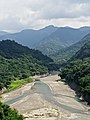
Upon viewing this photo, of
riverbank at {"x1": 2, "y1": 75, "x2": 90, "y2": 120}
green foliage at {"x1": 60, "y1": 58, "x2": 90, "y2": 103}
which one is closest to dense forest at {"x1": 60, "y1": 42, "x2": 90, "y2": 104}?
green foliage at {"x1": 60, "y1": 58, "x2": 90, "y2": 103}

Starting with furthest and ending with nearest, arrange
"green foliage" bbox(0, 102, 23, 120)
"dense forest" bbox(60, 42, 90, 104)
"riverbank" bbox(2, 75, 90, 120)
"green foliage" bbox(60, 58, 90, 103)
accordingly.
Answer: "green foliage" bbox(60, 58, 90, 103)
"dense forest" bbox(60, 42, 90, 104)
"riverbank" bbox(2, 75, 90, 120)
"green foliage" bbox(0, 102, 23, 120)

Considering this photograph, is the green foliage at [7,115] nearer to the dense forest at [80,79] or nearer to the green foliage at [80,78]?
the dense forest at [80,79]

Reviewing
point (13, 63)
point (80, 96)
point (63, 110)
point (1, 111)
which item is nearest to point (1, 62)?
point (13, 63)

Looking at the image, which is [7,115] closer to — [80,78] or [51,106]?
[51,106]

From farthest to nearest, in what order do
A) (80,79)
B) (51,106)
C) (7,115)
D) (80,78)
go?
(80,78) → (80,79) → (51,106) → (7,115)

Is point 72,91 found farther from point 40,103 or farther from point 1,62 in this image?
point 1,62

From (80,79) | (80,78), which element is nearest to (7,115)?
(80,79)

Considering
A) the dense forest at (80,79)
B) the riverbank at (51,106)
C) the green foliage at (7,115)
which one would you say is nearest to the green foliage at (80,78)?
the dense forest at (80,79)

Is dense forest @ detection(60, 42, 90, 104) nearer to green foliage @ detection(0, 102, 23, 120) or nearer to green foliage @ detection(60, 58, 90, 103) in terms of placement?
green foliage @ detection(60, 58, 90, 103)

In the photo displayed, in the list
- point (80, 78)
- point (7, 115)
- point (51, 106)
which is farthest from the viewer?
point (80, 78)

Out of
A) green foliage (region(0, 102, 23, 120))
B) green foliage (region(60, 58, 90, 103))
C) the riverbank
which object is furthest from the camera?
green foliage (region(60, 58, 90, 103))

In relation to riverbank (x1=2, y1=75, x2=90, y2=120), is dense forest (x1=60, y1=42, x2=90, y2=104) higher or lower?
higher
